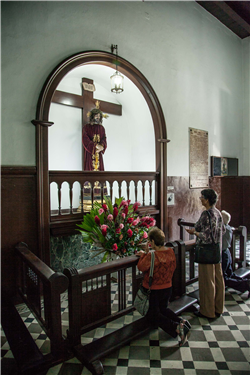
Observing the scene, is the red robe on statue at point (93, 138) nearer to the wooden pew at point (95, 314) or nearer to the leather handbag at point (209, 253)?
the leather handbag at point (209, 253)

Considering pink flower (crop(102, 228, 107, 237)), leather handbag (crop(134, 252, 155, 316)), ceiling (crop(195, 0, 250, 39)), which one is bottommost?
leather handbag (crop(134, 252, 155, 316))

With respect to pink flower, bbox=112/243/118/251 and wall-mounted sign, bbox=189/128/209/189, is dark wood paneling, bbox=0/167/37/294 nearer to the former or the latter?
pink flower, bbox=112/243/118/251

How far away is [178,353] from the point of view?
2.41 metres

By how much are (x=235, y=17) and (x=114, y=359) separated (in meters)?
7.60

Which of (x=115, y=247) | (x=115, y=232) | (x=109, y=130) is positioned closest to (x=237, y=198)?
(x=109, y=130)

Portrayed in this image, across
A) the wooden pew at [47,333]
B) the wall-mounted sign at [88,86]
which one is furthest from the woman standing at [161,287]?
the wall-mounted sign at [88,86]

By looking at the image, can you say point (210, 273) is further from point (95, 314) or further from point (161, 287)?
point (95, 314)

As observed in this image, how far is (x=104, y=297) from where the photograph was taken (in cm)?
260

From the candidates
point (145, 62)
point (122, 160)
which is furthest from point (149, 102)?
point (122, 160)

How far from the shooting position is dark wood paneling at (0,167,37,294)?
11.0 ft

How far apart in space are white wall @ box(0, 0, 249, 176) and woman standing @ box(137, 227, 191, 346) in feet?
7.03

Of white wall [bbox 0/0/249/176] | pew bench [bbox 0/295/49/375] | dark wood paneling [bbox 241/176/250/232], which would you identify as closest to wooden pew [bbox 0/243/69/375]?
pew bench [bbox 0/295/49/375]

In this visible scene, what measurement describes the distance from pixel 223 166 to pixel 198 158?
→ 1.28 m

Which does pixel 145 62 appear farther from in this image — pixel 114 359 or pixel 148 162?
pixel 114 359
